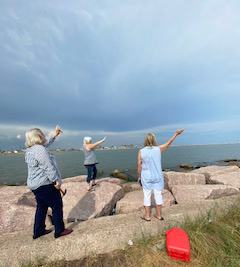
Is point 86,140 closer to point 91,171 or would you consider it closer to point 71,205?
point 91,171

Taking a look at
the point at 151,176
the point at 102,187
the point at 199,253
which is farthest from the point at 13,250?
the point at 102,187

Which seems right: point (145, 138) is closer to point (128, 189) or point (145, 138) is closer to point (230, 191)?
point (230, 191)

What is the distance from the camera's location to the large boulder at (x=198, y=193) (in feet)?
18.6

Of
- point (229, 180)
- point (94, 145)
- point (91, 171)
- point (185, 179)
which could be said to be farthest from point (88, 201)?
point (229, 180)

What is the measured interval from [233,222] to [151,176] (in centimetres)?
196

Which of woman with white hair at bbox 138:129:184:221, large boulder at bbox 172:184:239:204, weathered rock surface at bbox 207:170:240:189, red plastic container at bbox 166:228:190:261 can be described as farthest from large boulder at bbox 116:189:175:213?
weathered rock surface at bbox 207:170:240:189

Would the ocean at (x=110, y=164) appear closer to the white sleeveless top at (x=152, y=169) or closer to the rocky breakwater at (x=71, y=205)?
the rocky breakwater at (x=71, y=205)

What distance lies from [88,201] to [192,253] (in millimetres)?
4117

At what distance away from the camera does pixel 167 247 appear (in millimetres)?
2605

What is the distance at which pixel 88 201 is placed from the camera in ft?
19.1

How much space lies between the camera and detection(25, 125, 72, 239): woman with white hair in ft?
9.66

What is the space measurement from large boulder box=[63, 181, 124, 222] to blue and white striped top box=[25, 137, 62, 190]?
302 cm

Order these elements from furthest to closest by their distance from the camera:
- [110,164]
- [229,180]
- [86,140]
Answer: [110,164], [229,180], [86,140]

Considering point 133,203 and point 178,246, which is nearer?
point 178,246
